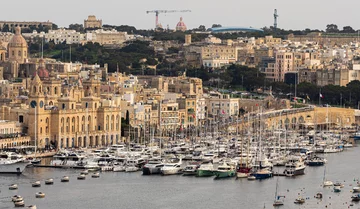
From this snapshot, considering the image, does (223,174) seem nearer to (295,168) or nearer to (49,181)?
(295,168)

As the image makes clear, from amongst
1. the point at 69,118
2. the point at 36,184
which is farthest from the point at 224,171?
the point at 69,118

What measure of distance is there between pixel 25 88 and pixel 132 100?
689cm

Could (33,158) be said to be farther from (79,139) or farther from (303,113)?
(303,113)

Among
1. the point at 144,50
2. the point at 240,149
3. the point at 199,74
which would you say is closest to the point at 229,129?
the point at 240,149

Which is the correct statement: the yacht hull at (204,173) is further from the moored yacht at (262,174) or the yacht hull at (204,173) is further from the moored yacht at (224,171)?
the moored yacht at (262,174)

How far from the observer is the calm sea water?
44.4m

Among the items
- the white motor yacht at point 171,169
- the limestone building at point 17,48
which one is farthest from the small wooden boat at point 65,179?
the limestone building at point 17,48

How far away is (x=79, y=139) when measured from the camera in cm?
5859

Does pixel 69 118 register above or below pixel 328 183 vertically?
above

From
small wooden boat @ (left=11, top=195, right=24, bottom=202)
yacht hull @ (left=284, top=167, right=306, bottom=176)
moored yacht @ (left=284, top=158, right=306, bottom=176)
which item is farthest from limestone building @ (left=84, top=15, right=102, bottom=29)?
small wooden boat @ (left=11, top=195, right=24, bottom=202)

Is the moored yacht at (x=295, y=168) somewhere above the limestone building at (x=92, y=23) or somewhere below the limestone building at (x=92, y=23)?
below

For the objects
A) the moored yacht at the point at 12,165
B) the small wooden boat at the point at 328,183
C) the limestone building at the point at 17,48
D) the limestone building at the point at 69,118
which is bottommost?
the small wooden boat at the point at 328,183

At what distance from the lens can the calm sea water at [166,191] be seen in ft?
146

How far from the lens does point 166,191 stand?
47.4m
